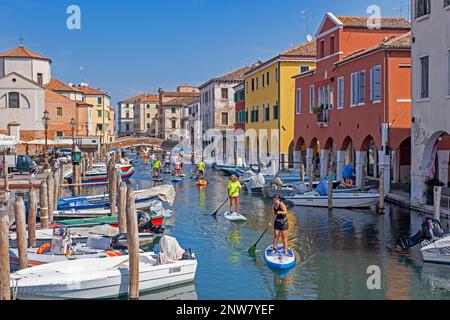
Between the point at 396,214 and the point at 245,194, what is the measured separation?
412 inches

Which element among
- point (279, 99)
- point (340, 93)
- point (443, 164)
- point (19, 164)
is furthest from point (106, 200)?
point (279, 99)

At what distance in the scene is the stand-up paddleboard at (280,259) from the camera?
48.4 feet

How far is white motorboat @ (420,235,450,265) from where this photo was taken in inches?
587

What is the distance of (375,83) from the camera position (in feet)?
87.6

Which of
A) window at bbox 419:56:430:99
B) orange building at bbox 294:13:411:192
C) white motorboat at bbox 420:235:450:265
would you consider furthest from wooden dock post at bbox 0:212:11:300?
orange building at bbox 294:13:411:192

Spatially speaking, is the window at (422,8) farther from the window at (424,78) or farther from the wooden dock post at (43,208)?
the wooden dock post at (43,208)

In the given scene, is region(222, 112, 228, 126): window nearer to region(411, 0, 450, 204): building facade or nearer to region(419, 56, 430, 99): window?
region(411, 0, 450, 204): building facade

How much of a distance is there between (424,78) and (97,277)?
13.9 metres

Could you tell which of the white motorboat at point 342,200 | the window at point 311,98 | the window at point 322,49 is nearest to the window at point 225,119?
the window at point 311,98

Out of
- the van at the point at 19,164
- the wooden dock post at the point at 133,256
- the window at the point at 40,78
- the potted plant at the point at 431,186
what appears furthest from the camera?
the window at the point at 40,78

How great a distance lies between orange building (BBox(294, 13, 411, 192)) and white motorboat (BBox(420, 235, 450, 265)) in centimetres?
1033

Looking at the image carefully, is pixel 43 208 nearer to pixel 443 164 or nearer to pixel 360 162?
pixel 443 164

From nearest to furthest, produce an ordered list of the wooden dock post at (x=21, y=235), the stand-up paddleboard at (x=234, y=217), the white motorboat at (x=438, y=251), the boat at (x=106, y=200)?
the wooden dock post at (x=21, y=235) < the white motorboat at (x=438, y=251) < the stand-up paddleboard at (x=234, y=217) < the boat at (x=106, y=200)

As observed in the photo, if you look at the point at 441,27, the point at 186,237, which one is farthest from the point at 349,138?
the point at 186,237
